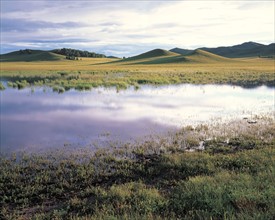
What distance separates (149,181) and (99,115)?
11782mm

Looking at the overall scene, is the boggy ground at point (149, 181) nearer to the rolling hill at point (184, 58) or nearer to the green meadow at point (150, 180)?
the green meadow at point (150, 180)

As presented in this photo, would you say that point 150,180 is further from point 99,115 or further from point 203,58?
point 203,58

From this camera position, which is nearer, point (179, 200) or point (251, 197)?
point (251, 197)

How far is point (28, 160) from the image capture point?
11898 millimetres

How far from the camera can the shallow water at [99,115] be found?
1548 centimetres

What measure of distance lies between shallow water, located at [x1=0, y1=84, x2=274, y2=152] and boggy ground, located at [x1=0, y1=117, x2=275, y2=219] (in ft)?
6.98

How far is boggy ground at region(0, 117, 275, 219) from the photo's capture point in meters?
7.29

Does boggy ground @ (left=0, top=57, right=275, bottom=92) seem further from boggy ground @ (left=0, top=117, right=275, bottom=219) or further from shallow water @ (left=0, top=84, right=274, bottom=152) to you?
boggy ground @ (left=0, top=117, right=275, bottom=219)

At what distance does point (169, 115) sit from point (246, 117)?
497cm

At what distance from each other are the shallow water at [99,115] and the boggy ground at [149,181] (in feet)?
6.98

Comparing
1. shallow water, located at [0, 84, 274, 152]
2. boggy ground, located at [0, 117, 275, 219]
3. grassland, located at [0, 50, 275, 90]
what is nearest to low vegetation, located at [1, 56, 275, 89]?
grassland, located at [0, 50, 275, 90]

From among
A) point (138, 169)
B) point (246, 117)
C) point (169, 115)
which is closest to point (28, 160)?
point (138, 169)

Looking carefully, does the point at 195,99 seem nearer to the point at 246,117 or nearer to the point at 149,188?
the point at 246,117

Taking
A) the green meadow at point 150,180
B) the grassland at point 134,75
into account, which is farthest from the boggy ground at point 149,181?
the grassland at point 134,75
